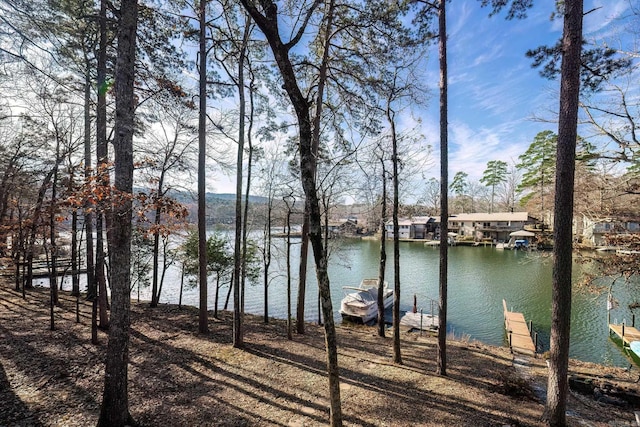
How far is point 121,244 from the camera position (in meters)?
3.79

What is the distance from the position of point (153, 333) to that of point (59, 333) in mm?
2140

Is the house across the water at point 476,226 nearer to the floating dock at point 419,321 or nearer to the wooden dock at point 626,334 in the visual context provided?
the floating dock at point 419,321

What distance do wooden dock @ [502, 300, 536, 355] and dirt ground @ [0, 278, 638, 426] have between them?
65.3 inches

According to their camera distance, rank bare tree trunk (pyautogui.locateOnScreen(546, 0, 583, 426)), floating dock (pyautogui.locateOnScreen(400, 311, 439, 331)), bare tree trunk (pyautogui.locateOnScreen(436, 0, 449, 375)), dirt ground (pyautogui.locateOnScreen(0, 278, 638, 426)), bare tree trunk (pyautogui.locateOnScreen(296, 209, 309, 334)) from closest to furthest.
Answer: bare tree trunk (pyautogui.locateOnScreen(546, 0, 583, 426)) → dirt ground (pyautogui.locateOnScreen(0, 278, 638, 426)) → bare tree trunk (pyautogui.locateOnScreen(436, 0, 449, 375)) → bare tree trunk (pyautogui.locateOnScreen(296, 209, 309, 334)) → floating dock (pyautogui.locateOnScreen(400, 311, 439, 331))

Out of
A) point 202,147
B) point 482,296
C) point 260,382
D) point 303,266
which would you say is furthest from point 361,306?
point 202,147

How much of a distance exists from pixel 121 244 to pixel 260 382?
373 cm

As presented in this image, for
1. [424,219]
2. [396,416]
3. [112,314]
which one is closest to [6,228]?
[112,314]

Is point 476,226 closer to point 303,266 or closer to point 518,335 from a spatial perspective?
point 518,335

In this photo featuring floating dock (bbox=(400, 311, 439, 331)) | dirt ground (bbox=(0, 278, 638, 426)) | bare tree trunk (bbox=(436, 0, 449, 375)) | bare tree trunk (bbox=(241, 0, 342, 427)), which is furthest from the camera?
floating dock (bbox=(400, 311, 439, 331))

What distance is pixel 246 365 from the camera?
20.6 feet

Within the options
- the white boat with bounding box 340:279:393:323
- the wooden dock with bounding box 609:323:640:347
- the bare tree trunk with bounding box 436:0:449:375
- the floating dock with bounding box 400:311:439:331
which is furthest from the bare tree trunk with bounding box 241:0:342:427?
the wooden dock with bounding box 609:323:640:347

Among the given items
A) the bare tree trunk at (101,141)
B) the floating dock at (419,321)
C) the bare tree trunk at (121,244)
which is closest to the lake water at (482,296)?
the floating dock at (419,321)

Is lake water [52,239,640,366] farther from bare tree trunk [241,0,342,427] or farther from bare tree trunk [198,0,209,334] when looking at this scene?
bare tree trunk [241,0,342,427]

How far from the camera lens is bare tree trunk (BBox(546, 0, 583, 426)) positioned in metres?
4.18
